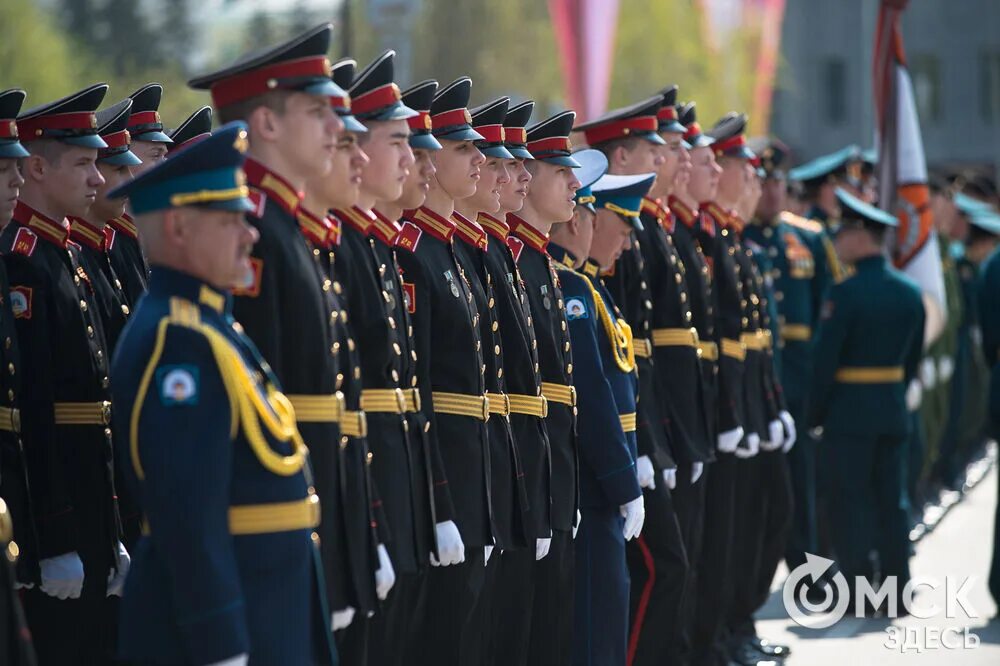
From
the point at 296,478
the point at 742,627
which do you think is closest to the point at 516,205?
the point at 296,478

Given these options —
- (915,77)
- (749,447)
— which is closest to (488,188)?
(749,447)

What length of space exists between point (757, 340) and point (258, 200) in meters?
4.52

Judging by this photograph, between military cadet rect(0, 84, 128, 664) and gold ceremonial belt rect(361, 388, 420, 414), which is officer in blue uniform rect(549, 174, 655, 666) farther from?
military cadet rect(0, 84, 128, 664)

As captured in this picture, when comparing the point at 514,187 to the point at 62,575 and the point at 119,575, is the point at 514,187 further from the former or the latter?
the point at 62,575

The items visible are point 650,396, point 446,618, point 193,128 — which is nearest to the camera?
point 446,618

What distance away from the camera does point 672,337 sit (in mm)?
7762

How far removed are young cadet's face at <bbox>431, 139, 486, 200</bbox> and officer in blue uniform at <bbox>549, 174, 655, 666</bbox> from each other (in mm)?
939

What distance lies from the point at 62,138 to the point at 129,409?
220cm

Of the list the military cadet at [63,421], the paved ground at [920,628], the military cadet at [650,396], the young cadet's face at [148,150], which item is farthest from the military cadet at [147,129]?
the paved ground at [920,628]

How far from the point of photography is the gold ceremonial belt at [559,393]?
6.32 metres

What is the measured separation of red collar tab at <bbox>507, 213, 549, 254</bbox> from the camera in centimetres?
652

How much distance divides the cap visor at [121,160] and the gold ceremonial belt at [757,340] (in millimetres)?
3303

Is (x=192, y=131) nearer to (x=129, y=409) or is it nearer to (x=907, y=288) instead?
(x=129, y=409)

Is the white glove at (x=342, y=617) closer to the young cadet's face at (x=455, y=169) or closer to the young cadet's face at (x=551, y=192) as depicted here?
the young cadet's face at (x=455, y=169)
